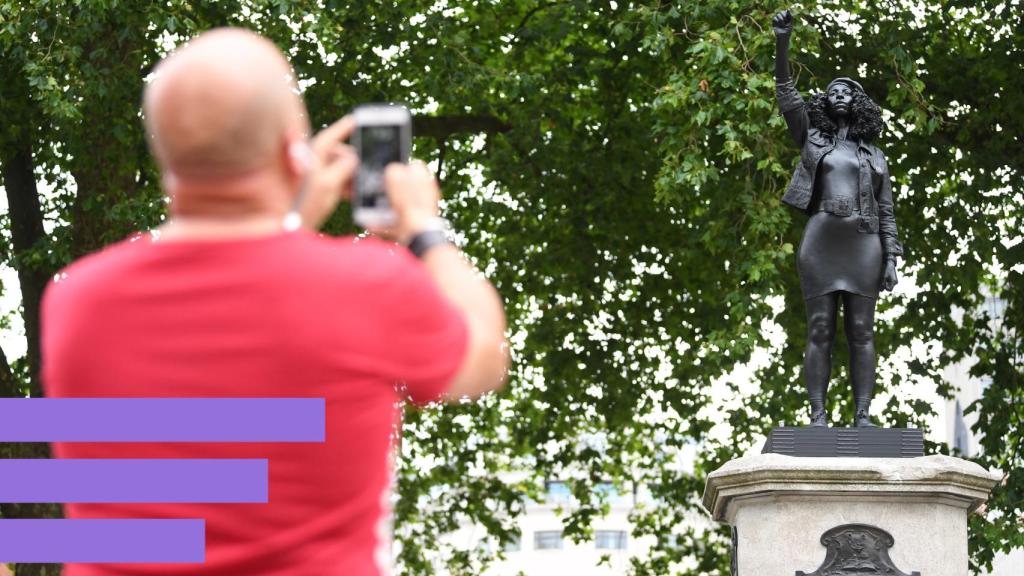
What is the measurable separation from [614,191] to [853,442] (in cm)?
890

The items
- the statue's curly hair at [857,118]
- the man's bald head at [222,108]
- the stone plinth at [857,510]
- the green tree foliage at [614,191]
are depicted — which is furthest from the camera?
the green tree foliage at [614,191]

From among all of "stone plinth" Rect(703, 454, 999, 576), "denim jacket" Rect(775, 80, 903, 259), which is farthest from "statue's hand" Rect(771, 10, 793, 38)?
"stone plinth" Rect(703, 454, 999, 576)

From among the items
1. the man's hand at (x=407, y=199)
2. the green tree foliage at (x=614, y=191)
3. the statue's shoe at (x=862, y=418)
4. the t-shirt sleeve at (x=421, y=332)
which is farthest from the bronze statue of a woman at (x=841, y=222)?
the t-shirt sleeve at (x=421, y=332)

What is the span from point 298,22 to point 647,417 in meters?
8.78

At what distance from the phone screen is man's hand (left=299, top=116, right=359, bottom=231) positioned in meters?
0.01

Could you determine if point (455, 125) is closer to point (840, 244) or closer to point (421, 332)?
point (840, 244)

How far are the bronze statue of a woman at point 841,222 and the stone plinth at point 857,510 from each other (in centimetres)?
40

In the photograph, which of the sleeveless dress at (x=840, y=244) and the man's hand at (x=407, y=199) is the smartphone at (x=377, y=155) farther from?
the sleeveless dress at (x=840, y=244)

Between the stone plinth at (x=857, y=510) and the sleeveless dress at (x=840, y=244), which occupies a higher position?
the sleeveless dress at (x=840, y=244)

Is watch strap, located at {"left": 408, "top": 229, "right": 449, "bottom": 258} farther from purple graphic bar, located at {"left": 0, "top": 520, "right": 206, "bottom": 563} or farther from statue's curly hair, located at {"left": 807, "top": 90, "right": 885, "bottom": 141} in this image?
statue's curly hair, located at {"left": 807, "top": 90, "right": 885, "bottom": 141}

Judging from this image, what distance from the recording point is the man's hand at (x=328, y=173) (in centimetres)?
197

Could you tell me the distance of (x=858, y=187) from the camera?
8.74 metres

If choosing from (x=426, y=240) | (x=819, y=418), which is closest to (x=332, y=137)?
(x=426, y=240)

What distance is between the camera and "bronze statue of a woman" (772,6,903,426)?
8.72 metres
